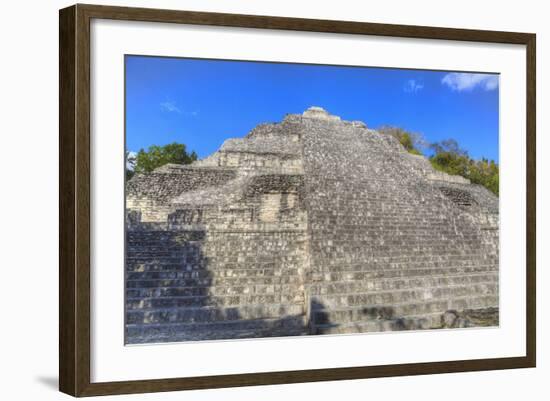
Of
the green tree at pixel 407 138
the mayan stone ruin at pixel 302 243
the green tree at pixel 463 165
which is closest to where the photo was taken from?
the mayan stone ruin at pixel 302 243

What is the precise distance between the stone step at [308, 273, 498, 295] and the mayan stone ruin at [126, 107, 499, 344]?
1 cm

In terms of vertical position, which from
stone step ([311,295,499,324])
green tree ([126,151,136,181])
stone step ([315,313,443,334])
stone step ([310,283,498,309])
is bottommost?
stone step ([315,313,443,334])

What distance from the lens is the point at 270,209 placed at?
21.7 feet

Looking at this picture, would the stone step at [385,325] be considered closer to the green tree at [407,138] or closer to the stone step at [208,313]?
the stone step at [208,313]

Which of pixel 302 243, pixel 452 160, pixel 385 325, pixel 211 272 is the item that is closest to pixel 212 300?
pixel 211 272

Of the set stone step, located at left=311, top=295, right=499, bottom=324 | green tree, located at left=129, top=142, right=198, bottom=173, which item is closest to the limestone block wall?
stone step, located at left=311, top=295, right=499, bottom=324

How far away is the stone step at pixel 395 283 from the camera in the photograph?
6.57m

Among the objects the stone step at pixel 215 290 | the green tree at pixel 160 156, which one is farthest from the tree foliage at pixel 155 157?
Result: the stone step at pixel 215 290

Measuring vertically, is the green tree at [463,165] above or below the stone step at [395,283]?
above

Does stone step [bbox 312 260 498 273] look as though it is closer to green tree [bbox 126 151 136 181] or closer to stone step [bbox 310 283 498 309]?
stone step [bbox 310 283 498 309]

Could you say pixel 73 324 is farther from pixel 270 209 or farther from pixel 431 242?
pixel 431 242

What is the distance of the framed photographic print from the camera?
5.75m

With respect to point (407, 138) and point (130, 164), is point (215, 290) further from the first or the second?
point (407, 138)

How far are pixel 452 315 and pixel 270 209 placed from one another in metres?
1.92
